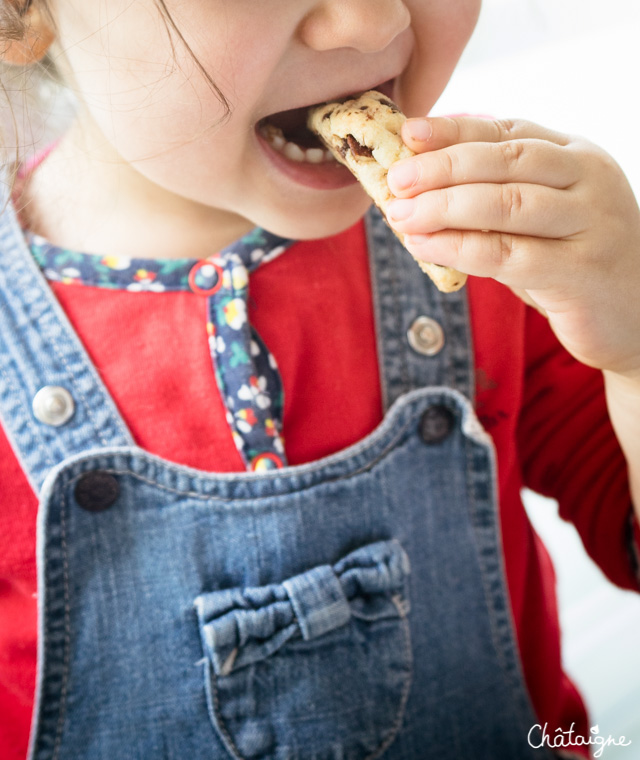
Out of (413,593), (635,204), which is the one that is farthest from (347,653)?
(635,204)

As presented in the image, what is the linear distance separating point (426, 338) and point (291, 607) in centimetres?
29

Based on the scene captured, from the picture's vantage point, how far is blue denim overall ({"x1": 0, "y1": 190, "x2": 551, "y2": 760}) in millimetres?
650

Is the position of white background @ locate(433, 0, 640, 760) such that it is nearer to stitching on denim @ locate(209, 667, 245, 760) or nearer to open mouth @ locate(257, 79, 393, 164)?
open mouth @ locate(257, 79, 393, 164)

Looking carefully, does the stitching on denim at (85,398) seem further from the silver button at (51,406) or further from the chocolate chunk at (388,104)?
the chocolate chunk at (388,104)

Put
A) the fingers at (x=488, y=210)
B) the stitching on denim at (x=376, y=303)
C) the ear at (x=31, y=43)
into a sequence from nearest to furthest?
the fingers at (x=488, y=210) → the ear at (x=31, y=43) → the stitching on denim at (x=376, y=303)

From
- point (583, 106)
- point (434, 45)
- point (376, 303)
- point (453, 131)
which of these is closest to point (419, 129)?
point (453, 131)

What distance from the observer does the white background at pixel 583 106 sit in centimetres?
112

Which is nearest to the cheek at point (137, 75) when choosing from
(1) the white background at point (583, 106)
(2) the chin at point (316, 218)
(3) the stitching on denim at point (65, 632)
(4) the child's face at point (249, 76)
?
(4) the child's face at point (249, 76)

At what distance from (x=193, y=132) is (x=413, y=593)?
47 cm

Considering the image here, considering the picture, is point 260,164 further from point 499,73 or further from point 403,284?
point 499,73

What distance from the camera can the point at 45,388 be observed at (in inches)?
26.0

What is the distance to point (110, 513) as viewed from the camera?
0.66 meters

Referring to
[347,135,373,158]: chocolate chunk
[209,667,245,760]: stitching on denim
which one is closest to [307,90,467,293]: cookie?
[347,135,373,158]: chocolate chunk

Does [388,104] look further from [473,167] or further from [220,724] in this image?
[220,724]
